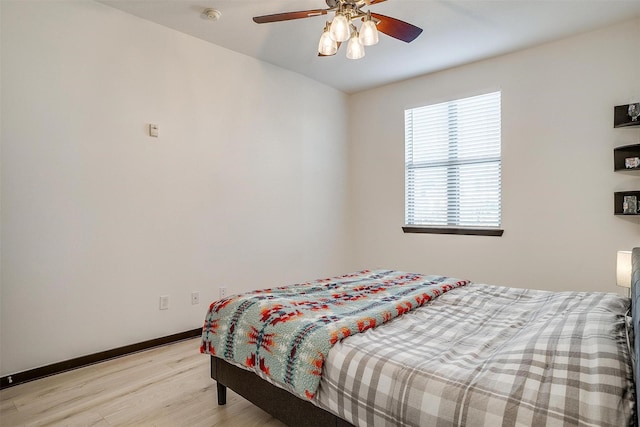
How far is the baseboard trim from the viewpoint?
2279mm

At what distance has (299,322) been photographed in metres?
1.53

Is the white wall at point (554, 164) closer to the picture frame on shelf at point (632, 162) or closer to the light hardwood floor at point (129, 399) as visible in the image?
the picture frame on shelf at point (632, 162)

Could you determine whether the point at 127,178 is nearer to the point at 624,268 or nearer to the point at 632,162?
the point at 624,268

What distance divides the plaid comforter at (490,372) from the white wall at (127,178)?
211cm

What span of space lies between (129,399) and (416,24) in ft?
11.0

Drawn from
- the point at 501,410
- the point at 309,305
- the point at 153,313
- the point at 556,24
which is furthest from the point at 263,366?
the point at 556,24

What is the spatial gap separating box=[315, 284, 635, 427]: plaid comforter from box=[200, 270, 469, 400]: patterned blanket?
7 cm

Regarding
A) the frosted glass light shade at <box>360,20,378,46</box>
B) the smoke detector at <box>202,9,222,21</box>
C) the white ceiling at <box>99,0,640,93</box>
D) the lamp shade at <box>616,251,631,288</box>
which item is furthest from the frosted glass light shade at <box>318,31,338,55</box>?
the lamp shade at <box>616,251,631,288</box>

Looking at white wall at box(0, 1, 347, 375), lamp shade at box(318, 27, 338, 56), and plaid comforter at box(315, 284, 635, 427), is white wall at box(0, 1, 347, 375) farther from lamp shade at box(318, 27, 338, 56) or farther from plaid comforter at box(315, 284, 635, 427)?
plaid comforter at box(315, 284, 635, 427)

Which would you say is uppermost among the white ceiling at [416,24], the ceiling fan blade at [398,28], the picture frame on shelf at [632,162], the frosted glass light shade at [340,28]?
the white ceiling at [416,24]

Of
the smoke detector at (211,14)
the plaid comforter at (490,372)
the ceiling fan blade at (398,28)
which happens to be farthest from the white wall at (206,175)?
the plaid comforter at (490,372)

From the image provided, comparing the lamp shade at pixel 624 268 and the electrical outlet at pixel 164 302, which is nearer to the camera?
the lamp shade at pixel 624 268

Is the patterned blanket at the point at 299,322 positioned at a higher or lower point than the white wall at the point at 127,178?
lower

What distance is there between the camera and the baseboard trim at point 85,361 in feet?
7.48
